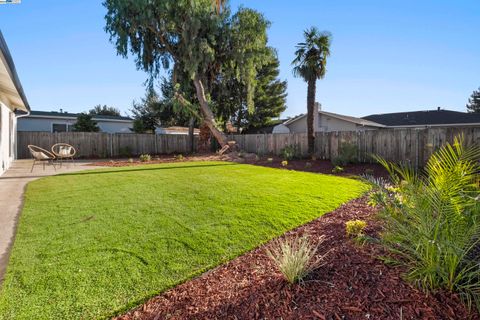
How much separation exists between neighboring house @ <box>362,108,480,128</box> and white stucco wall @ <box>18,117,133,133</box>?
22848 mm

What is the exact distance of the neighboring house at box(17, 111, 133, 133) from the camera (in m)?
18.9

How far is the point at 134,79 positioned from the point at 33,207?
651 inches

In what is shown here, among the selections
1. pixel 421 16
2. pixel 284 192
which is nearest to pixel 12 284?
pixel 284 192

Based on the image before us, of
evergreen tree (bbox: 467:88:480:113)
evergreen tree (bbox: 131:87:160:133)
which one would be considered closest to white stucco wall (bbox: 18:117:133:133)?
evergreen tree (bbox: 131:87:160:133)

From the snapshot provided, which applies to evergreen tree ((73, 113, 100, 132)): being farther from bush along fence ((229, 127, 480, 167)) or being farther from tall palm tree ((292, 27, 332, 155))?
tall palm tree ((292, 27, 332, 155))

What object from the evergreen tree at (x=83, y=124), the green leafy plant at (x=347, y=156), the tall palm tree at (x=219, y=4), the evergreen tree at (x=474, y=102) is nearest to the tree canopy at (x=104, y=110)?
the evergreen tree at (x=83, y=124)

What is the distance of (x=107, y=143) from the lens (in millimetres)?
17344

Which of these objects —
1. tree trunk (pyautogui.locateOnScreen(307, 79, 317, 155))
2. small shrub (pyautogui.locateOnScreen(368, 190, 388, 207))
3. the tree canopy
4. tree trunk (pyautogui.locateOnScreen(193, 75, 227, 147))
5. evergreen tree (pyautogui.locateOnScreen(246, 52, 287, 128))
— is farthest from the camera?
the tree canopy

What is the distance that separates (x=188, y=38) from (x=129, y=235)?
15.0m

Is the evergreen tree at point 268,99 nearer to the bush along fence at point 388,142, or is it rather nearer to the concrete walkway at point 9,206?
the bush along fence at point 388,142

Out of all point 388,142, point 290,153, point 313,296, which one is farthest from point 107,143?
point 313,296

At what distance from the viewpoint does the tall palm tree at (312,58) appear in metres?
11.9

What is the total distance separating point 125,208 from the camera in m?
4.54

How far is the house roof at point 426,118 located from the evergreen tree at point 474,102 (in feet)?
58.4
